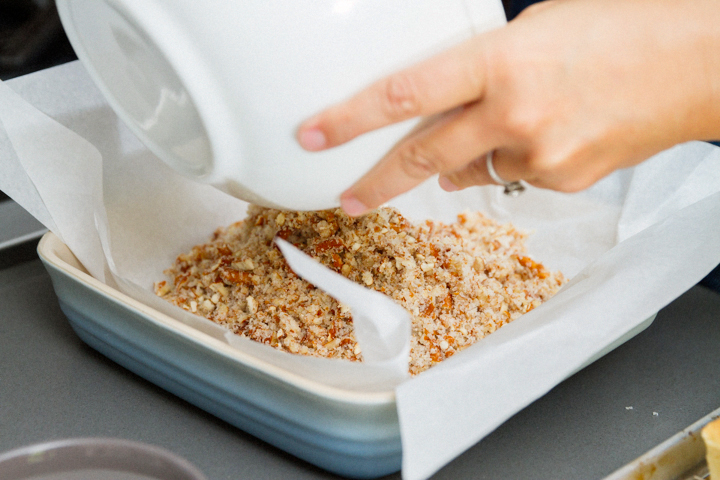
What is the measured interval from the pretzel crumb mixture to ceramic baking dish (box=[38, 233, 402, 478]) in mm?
76

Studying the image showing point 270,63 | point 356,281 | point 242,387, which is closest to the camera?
point 270,63

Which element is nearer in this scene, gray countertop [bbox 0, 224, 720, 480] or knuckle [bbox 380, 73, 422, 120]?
knuckle [bbox 380, 73, 422, 120]

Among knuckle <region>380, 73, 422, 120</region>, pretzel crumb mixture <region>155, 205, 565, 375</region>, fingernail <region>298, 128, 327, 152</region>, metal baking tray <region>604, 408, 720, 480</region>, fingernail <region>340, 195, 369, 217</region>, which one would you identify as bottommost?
metal baking tray <region>604, 408, 720, 480</region>

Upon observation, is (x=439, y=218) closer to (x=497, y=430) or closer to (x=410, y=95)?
(x=497, y=430)

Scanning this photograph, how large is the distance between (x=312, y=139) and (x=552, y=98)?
14 centimetres

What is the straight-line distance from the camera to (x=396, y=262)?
59 centimetres

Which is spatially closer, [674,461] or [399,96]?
[399,96]

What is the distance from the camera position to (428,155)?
1.30 feet

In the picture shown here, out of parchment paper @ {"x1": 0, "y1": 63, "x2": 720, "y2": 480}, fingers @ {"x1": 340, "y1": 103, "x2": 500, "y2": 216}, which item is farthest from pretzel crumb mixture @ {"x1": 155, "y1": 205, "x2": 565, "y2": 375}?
fingers @ {"x1": 340, "y1": 103, "x2": 500, "y2": 216}

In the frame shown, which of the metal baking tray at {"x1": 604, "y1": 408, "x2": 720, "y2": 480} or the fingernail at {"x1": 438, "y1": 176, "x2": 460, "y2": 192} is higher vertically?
the fingernail at {"x1": 438, "y1": 176, "x2": 460, "y2": 192}

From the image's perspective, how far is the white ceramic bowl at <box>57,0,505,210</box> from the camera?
1.18 feet

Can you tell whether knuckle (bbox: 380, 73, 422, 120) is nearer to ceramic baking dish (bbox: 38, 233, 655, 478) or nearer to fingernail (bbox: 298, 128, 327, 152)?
fingernail (bbox: 298, 128, 327, 152)

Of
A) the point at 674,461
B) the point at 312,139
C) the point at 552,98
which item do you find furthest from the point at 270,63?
the point at 674,461

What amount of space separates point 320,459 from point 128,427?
164 millimetres
